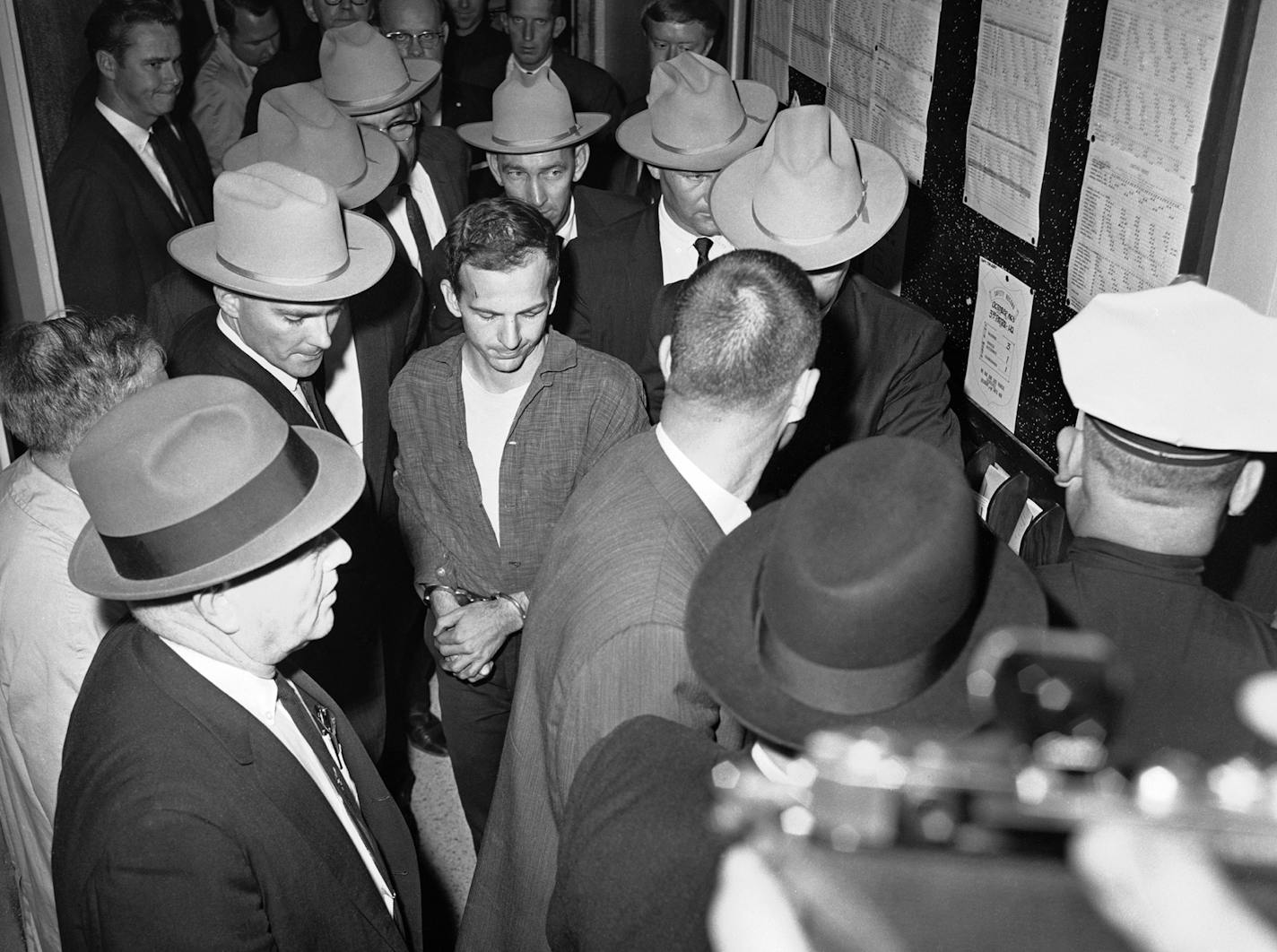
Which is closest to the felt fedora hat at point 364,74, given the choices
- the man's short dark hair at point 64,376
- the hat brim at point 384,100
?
the hat brim at point 384,100

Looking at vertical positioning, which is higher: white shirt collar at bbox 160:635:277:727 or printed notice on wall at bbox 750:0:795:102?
printed notice on wall at bbox 750:0:795:102

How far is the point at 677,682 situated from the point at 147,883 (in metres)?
0.77

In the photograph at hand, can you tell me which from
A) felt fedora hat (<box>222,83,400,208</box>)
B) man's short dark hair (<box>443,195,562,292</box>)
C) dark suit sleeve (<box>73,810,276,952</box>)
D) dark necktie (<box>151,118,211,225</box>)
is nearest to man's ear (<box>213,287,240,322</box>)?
man's short dark hair (<box>443,195,562,292</box>)

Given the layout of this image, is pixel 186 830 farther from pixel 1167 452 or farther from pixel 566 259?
pixel 566 259

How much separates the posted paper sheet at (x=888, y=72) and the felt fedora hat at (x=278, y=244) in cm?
172

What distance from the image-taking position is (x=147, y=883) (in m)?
1.42

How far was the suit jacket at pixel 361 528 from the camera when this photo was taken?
8.79 feet

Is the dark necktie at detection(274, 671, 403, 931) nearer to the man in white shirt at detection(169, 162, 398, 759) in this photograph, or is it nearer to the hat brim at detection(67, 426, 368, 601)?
the hat brim at detection(67, 426, 368, 601)

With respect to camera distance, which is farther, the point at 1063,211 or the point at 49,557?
the point at 1063,211

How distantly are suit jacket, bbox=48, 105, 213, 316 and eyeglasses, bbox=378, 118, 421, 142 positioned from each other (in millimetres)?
877

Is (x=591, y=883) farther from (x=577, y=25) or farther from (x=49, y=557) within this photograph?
(x=577, y=25)

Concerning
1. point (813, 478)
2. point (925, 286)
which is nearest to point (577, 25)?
point (925, 286)

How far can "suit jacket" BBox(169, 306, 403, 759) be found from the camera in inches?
105

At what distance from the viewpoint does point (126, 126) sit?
419 cm
